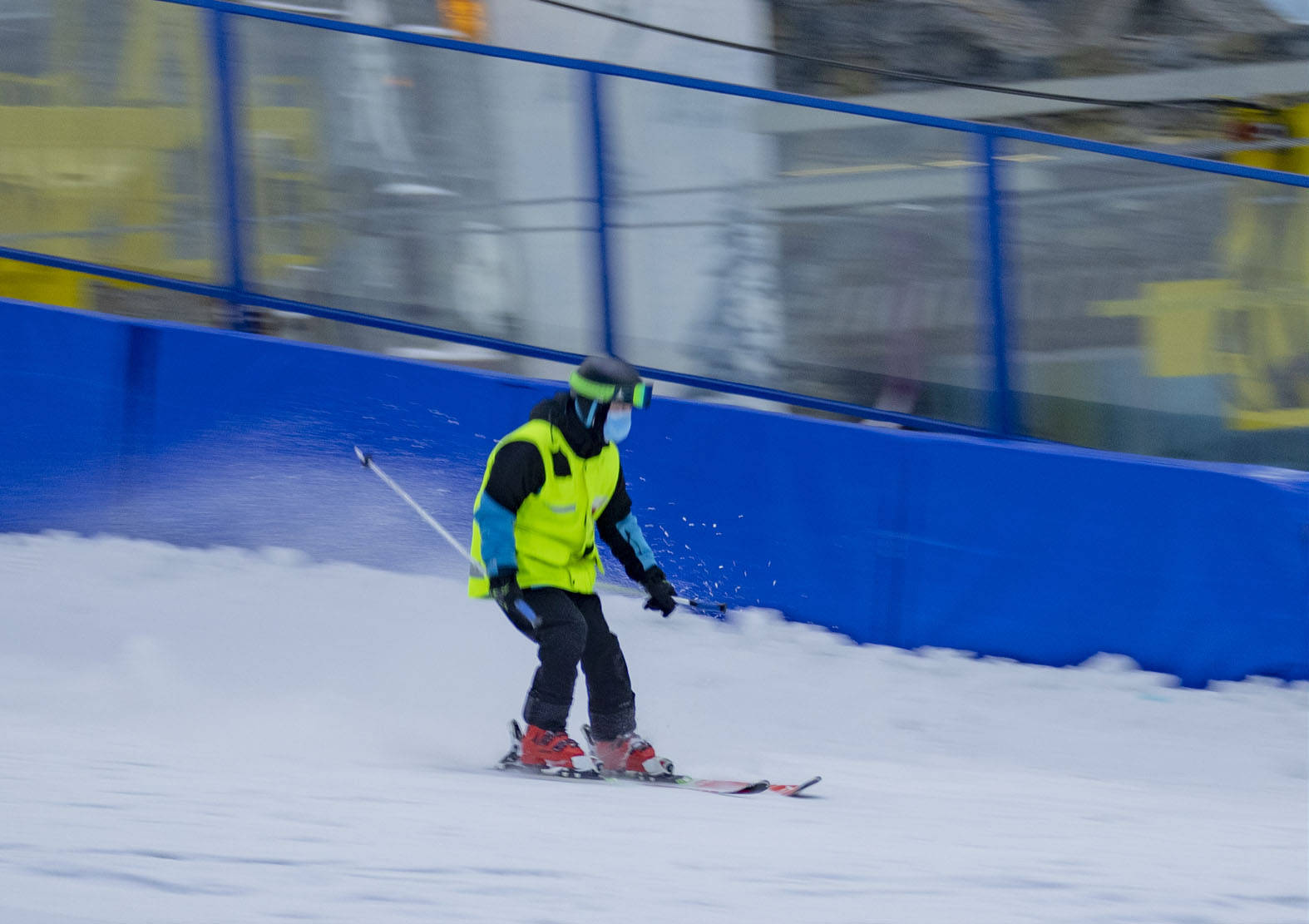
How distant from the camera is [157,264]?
7453 millimetres

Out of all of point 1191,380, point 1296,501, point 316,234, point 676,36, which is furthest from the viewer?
point 676,36

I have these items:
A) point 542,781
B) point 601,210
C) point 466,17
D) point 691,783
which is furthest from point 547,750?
point 466,17

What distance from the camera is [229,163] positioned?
23.9 ft

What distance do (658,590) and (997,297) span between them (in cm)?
252

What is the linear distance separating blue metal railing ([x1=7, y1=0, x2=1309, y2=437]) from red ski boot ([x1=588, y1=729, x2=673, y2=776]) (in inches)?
97.1

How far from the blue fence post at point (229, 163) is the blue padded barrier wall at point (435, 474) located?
343 millimetres

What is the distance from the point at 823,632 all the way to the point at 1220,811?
85.4 inches

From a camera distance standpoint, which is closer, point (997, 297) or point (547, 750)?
point (547, 750)

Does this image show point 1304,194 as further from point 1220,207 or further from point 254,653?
point 254,653

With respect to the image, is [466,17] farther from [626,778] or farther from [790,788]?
[790,788]

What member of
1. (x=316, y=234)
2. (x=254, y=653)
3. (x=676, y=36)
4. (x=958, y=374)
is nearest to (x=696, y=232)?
(x=958, y=374)

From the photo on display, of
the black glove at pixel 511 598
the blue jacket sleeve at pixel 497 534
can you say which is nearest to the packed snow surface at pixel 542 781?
the black glove at pixel 511 598

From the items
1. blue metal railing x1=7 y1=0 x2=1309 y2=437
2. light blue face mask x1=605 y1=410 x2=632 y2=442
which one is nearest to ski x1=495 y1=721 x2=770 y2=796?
light blue face mask x1=605 y1=410 x2=632 y2=442

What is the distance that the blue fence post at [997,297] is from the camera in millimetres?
6836
